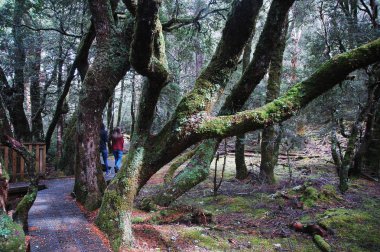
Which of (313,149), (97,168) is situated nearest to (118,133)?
(97,168)

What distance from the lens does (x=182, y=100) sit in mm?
5211

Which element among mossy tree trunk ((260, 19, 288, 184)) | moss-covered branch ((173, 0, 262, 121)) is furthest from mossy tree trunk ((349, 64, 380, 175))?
moss-covered branch ((173, 0, 262, 121))

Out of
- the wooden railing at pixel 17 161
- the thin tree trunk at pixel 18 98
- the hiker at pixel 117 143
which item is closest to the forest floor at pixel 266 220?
the hiker at pixel 117 143

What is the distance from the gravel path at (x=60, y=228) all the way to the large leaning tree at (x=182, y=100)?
316mm

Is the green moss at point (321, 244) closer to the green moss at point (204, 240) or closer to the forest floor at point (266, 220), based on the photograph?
the forest floor at point (266, 220)

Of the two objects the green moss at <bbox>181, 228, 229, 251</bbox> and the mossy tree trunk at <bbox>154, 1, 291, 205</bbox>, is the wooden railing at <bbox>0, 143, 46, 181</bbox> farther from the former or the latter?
the green moss at <bbox>181, 228, 229, 251</bbox>

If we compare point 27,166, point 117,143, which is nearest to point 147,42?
point 27,166

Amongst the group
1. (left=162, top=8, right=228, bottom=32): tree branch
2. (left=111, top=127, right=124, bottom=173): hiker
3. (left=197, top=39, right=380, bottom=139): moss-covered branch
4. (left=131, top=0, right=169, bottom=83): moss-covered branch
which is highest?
(left=162, top=8, right=228, bottom=32): tree branch

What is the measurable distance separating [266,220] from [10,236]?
18.1ft

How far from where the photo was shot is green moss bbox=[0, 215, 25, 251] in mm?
3725

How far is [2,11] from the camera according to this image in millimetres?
12664

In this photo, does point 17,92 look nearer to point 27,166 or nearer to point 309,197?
point 27,166

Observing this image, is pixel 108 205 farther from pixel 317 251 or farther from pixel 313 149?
pixel 313 149

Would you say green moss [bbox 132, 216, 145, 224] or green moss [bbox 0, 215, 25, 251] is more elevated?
green moss [bbox 0, 215, 25, 251]
